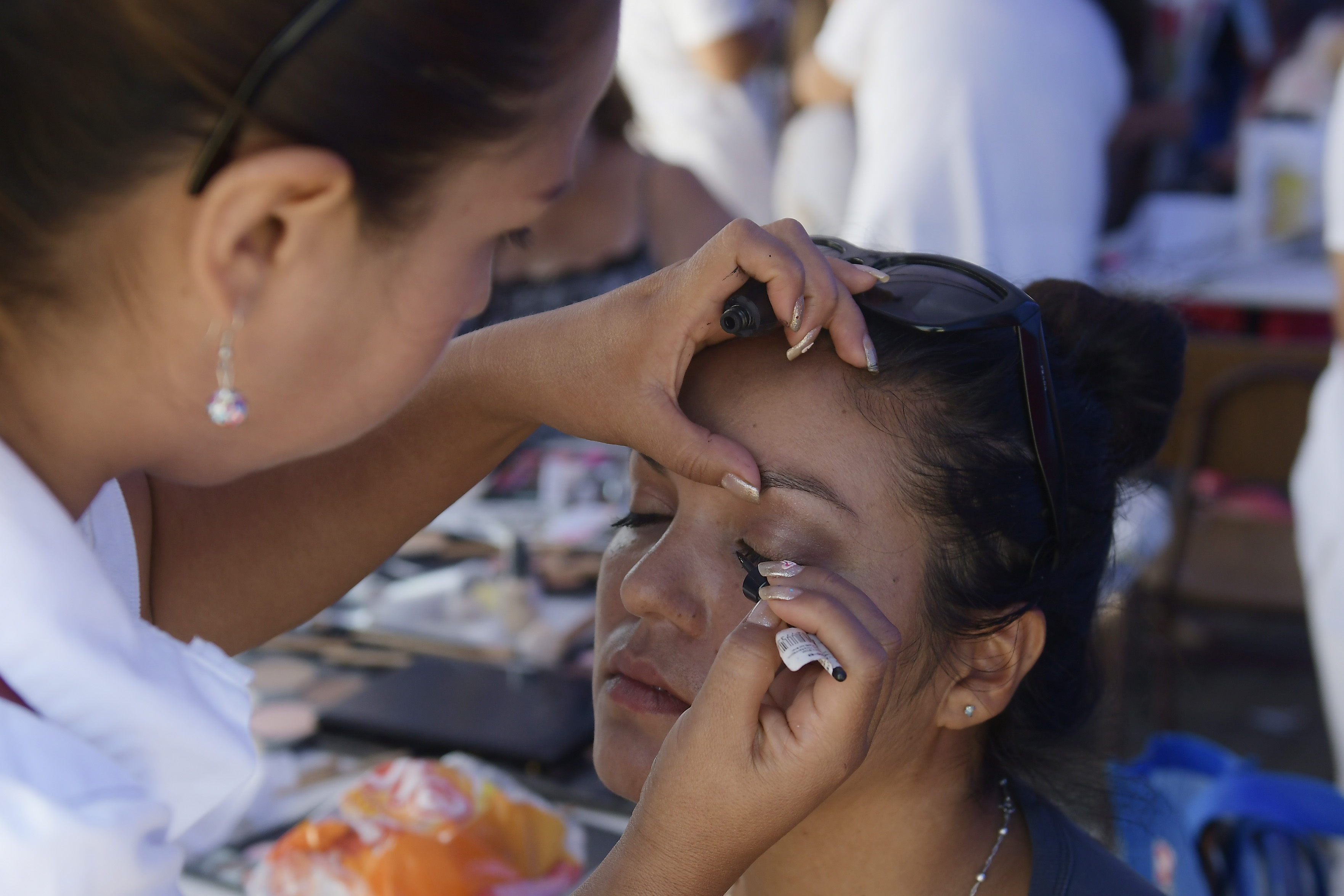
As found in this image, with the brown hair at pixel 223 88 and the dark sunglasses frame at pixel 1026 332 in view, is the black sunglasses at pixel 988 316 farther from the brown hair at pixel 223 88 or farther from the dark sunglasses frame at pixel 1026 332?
the brown hair at pixel 223 88

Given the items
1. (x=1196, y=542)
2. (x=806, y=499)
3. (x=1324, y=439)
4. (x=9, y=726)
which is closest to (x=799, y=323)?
(x=806, y=499)

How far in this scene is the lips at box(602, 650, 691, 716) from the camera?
1.15 m

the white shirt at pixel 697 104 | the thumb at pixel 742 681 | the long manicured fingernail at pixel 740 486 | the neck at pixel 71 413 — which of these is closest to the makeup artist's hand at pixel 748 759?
the thumb at pixel 742 681

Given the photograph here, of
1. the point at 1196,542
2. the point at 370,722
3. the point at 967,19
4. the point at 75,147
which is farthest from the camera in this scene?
the point at 1196,542

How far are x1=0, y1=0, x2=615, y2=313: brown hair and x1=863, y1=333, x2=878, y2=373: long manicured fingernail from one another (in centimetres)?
46

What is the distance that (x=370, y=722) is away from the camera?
1696 millimetres

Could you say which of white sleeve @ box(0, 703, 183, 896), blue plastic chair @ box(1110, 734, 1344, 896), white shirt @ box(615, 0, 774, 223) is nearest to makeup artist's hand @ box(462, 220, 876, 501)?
white sleeve @ box(0, 703, 183, 896)

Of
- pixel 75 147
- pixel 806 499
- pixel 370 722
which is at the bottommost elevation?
pixel 370 722

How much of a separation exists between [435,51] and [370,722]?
1236 millimetres

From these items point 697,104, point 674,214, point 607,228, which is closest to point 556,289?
point 607,228

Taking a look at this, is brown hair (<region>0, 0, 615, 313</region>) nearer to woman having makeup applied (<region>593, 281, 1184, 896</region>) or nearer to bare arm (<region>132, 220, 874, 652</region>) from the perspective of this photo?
bare arm (<region>132, 220, 874, 652</region>)

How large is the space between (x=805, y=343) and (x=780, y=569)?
225 millimetres

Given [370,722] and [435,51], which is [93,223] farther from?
[370,722]

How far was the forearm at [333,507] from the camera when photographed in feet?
4.06
